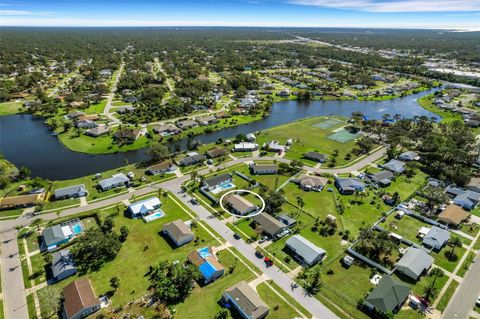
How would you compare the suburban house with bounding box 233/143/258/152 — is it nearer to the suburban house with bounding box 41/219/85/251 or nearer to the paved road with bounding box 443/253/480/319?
the suburban house with bounding box 41/219/85/251

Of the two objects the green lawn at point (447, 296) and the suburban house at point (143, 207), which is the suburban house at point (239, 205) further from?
the green lawn at point (447, 296)

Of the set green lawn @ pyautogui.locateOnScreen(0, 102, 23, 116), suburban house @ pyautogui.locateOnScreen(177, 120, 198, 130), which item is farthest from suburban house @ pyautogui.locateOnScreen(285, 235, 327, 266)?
green lawn @ pyautogui.locateOnScreen(0, 102, 23, 116)

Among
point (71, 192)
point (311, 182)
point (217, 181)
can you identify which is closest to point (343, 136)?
point (311, 182)

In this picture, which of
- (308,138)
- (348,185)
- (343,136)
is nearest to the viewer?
(348,185)

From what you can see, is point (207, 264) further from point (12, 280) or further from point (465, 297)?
point (465, 297)

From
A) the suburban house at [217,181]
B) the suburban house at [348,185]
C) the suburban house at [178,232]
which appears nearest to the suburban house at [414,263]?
the suburban house at [348,185]

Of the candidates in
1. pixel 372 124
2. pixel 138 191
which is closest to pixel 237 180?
pixel 138 191

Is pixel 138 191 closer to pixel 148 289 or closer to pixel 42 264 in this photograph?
pixel 42 264
